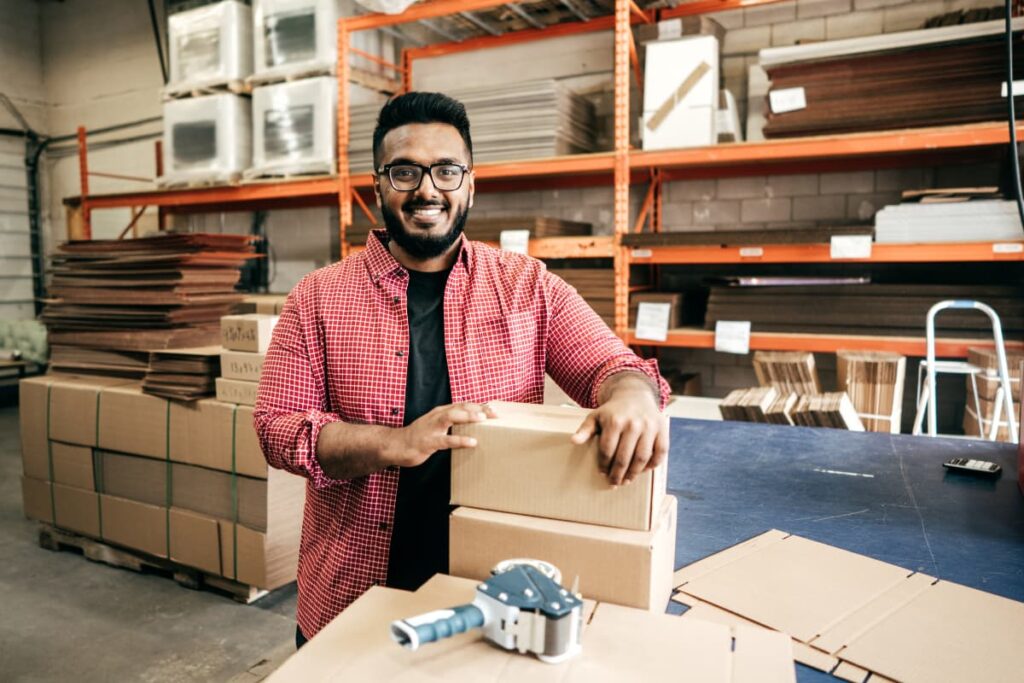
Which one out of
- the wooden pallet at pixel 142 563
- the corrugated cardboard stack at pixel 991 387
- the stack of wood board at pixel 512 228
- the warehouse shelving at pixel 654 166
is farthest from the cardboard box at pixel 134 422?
the corrugated cardboard stack at pixel 991 387

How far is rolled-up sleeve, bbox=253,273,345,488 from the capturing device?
1325 millimetres

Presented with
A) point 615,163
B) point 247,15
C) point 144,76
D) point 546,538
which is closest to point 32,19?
point 144,76

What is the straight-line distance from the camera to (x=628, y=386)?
4.09ft

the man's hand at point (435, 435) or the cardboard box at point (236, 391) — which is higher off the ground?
the man's hand at point (435, 435)

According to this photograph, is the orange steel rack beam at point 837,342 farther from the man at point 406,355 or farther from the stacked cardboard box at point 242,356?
the man at point 406,355

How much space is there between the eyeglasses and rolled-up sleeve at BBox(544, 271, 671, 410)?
12.5 inches

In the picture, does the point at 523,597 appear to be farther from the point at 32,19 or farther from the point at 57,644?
the point at 32,19

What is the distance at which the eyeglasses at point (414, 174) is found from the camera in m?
1.54

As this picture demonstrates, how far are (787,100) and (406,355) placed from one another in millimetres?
2735

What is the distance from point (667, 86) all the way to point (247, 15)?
296 centimetres

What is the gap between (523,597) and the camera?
78 centimetres

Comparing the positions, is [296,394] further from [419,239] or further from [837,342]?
[837,342]

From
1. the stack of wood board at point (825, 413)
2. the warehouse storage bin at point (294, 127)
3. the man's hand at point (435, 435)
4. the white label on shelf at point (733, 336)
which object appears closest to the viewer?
the man's hand at point (435, 435)

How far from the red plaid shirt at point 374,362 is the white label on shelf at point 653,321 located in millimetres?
2158
